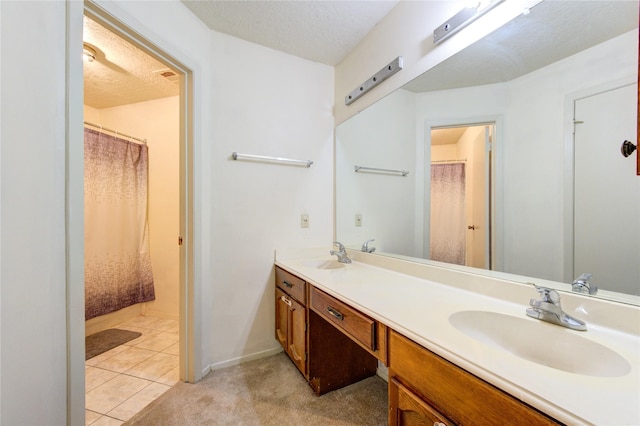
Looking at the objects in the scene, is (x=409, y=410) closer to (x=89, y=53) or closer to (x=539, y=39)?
(x=539, y=39)

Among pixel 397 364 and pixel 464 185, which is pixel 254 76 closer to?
pixel 464 185

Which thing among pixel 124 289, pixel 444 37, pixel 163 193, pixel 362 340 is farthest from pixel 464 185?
pixel 124 289

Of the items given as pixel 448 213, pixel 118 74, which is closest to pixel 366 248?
pixel 448 213

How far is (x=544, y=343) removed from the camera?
2.49 ft

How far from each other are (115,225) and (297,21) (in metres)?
2.46

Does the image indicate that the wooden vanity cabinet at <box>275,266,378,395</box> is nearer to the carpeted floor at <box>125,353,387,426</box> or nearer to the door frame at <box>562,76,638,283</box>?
the carpeted floor at <box>125,353,387,426</box>

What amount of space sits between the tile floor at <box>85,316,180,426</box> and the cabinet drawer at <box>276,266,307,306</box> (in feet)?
2.98

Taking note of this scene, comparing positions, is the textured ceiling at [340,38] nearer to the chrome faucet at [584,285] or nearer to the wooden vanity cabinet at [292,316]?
the chrome faucet at [584,285]

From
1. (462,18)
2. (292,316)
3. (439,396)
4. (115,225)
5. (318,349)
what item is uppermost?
(462,18)

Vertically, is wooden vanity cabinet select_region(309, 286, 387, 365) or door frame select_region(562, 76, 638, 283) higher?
door frame select_region(562, 76, 638, 283)

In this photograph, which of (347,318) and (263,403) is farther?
(263,403)

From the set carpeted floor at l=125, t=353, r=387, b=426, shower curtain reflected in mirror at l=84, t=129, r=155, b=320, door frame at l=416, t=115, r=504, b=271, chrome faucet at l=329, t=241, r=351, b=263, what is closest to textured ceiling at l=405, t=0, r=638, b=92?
door frame at l=416, t=115, r=504, b=271

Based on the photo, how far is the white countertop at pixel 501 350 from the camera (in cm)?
45

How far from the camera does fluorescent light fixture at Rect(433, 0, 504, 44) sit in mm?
1027
